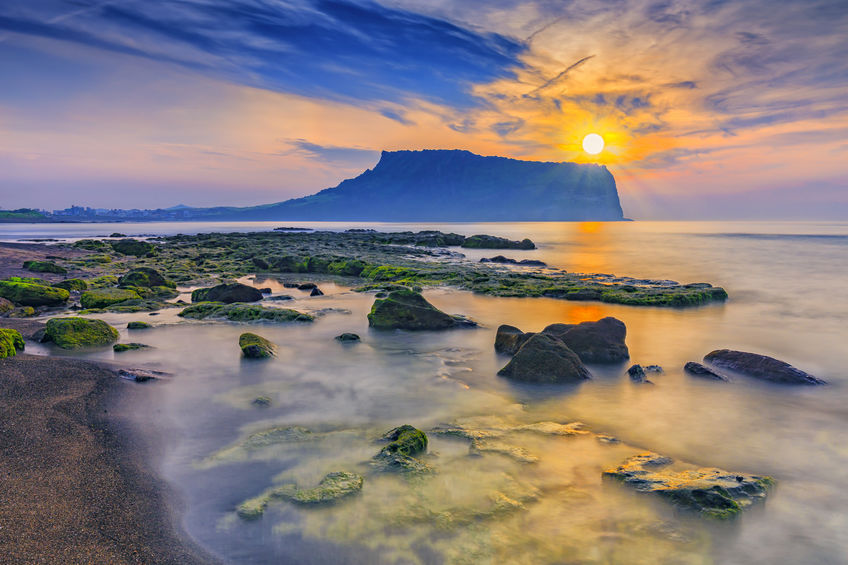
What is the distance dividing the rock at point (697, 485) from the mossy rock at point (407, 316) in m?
8.85

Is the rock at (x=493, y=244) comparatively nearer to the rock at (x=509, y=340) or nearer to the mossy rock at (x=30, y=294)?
the rock at (x=509, y=340)

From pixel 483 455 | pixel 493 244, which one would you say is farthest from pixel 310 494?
pixel 493 244

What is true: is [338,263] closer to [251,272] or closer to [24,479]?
[251,272]

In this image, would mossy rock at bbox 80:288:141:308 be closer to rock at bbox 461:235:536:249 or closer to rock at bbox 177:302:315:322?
rock at bbox 177:302:315:322

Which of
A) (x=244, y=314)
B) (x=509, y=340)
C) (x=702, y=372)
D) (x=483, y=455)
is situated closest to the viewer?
(x=483, y=455)

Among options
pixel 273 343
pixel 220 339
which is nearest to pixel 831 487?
pixel 273 343

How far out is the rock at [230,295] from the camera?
18812mm

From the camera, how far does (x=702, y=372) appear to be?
11.0 metres

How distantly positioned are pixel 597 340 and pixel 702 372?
96.5 inches

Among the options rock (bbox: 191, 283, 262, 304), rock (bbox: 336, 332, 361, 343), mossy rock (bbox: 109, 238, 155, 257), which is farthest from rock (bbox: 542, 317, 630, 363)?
mossy rock (bbox: 109, 238, 155, 257)

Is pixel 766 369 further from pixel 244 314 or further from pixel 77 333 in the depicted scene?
pixel 77 333

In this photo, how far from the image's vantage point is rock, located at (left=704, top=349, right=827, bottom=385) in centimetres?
1047

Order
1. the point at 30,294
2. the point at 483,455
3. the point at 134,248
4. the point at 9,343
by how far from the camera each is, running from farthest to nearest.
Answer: the point at 134,248 < the point at 30,294 < the point at 9,343 < the point at 483,455

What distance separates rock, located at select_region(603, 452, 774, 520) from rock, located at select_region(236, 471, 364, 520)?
3.58 m
